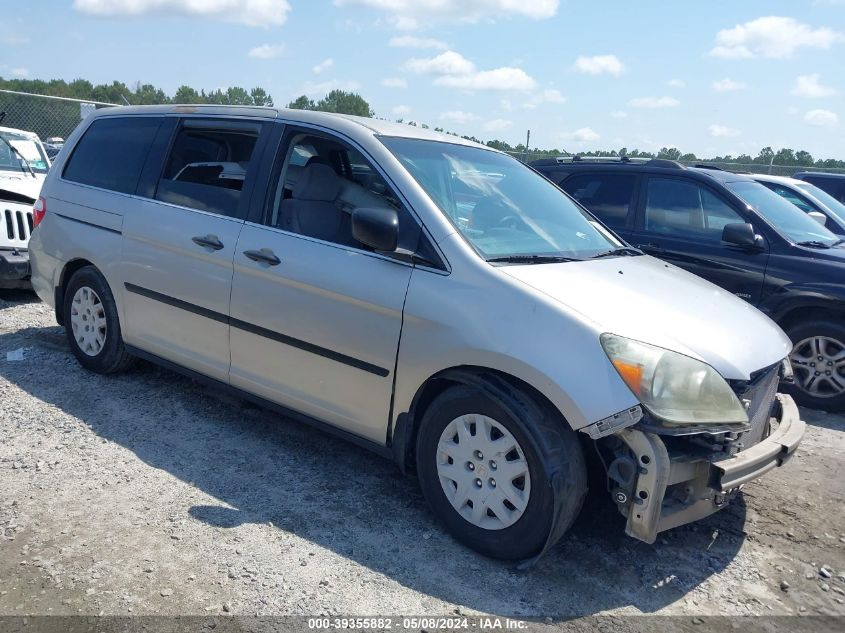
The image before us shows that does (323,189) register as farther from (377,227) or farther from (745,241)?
(745,241)

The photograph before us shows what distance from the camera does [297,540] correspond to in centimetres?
340

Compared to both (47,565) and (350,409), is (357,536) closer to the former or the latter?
(350,409)

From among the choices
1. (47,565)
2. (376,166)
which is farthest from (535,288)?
(47,565)

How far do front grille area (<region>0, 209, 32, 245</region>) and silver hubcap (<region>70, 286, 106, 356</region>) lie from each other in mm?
2356

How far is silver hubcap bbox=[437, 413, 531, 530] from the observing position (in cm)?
320

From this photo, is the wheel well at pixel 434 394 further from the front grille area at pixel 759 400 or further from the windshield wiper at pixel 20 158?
the windshield wiper at pixel 20 158

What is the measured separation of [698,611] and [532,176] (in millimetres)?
2711

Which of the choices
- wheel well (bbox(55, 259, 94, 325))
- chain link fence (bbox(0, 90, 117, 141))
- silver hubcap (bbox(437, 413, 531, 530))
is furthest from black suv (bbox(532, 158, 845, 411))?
chain link fence (bbox(0, 90, 117, 141))

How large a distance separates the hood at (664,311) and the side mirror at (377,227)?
1.78ft

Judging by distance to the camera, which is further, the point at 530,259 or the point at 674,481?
the point at 530,259

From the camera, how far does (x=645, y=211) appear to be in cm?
669

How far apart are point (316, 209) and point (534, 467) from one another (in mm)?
1895

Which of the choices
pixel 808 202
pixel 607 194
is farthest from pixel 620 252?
pixel 808 202

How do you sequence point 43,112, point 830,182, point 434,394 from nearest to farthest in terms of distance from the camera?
1. point 434,394
2. point 830,182
3. point 43,112
